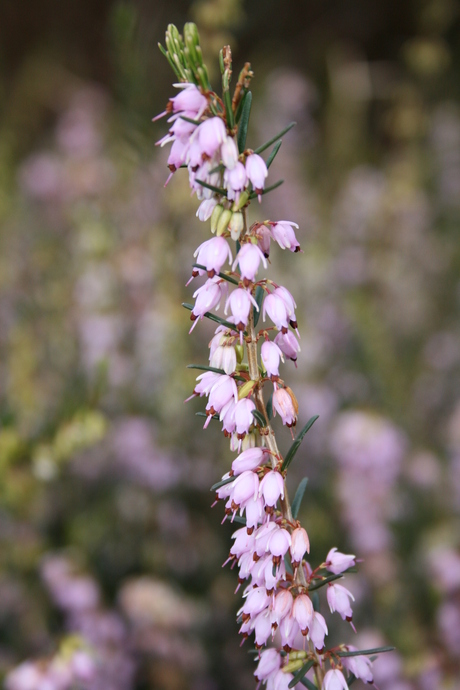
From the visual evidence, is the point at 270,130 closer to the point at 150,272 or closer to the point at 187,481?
the point at 150,272

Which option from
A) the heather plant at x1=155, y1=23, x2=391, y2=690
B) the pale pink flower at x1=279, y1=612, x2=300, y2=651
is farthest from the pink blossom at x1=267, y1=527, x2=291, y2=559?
the pale pink flower at x1=279, y1=612, x2=300, y2=651

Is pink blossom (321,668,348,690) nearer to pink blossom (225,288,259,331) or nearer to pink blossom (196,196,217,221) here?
pink blossom (225,288,259,331)

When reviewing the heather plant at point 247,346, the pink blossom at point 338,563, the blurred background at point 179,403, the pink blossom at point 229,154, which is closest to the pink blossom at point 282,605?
the heather plant at point 247,346

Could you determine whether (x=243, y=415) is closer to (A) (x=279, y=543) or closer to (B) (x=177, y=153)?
(A) (x=279, y=543)

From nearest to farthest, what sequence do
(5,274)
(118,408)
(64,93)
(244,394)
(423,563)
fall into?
(244,394)
(423,563)
(118,408)
(5,274)
(64,93)

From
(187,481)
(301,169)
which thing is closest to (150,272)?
(187,481)

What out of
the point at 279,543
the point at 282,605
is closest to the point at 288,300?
the point at 279,543

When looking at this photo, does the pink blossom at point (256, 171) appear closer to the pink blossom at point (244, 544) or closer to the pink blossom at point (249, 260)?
the pink blossom at point (249, 260)

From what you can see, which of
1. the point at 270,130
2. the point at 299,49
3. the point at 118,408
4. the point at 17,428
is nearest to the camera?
the point at 17,428
